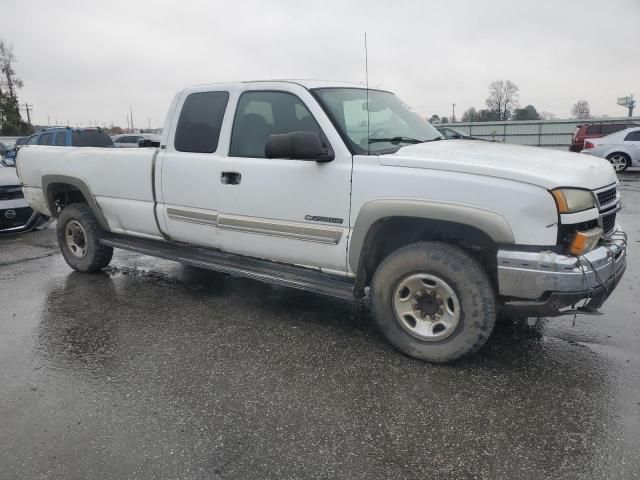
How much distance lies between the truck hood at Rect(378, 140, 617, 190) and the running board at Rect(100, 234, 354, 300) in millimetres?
977

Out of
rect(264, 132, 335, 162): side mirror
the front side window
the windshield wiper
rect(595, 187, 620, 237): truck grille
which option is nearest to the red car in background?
rect(595, 187, 620, 237): truck grille

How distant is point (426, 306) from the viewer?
3.48m

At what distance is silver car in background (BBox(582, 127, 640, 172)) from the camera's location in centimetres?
1625

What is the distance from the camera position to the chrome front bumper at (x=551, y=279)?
9.66ft

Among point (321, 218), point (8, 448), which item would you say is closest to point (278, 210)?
point (321, 218)

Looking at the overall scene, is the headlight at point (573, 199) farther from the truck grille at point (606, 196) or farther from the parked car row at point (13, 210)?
the parked car row at point (13, 210)

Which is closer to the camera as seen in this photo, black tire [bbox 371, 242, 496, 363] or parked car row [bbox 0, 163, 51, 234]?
black tire [bbox 371, 242, 496, 363]

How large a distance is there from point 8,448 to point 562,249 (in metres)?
3.23

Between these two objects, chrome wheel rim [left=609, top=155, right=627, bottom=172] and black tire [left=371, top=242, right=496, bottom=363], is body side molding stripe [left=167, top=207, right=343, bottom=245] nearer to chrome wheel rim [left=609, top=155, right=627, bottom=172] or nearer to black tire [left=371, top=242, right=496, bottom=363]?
black tire [left=371, top=242, right=496, bottom=363]

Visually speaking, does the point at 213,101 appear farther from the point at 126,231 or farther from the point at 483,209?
the point at 483,209

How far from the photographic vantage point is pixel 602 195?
334cm

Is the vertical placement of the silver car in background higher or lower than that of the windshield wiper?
lower

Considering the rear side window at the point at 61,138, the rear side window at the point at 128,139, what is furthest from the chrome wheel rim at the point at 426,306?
the rear side window at the point at 128,139

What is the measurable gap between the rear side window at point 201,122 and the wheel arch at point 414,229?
1661 millimetres
